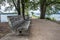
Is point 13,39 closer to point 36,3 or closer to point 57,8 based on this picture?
point 36,3

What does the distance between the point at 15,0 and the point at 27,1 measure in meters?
0.92

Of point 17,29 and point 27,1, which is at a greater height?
point 27,1

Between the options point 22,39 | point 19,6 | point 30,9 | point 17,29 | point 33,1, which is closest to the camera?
point 22,39

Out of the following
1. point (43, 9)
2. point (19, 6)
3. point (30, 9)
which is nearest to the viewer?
point (19, 6)

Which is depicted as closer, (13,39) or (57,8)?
(13,39)

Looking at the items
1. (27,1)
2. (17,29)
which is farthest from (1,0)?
(17,29)

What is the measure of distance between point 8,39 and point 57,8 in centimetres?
939

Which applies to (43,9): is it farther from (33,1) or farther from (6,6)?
(6,6)

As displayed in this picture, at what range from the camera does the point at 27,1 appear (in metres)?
11.6

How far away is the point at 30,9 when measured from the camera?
13.4 metres

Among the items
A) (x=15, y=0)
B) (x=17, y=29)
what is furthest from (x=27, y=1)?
(x=17, y=29)

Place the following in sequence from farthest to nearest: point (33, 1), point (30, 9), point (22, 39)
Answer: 1. point (30, 9)
2. point (33, 1)
3. point (22, 39)

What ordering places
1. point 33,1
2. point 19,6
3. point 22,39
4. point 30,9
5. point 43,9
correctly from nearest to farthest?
Result: point 22,39
point 19,6
point 43,9
point 33,1
point 30,9

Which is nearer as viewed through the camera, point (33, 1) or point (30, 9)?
point (33, 1)
